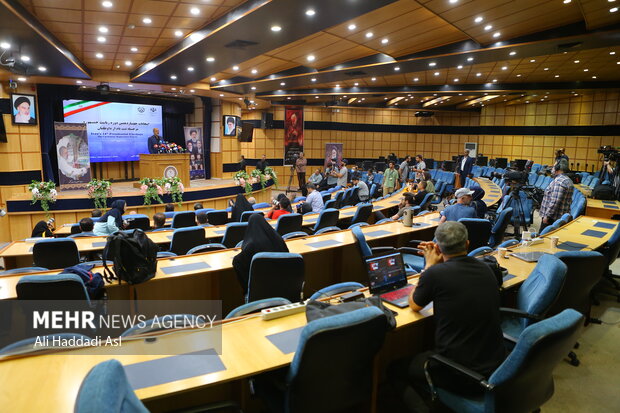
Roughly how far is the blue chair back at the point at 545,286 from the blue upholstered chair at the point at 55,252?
4.50 m

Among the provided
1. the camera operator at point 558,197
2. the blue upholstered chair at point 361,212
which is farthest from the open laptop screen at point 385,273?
the camera operator at point 558,197

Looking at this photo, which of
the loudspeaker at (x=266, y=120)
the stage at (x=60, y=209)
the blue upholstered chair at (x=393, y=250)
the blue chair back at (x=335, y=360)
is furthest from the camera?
the loudspeaker at (x=266, y=120)

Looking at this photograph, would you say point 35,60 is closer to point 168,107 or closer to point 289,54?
point 289,54

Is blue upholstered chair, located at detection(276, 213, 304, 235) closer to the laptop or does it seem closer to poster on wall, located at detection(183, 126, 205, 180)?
the laptop

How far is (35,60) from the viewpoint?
8383mm

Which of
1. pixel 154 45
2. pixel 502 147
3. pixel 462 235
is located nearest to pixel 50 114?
pixel 154 45

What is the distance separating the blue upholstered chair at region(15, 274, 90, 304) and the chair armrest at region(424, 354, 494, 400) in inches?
98.6

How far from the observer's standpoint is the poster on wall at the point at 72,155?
1116 cm

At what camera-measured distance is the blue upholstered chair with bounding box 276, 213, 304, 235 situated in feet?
17.9

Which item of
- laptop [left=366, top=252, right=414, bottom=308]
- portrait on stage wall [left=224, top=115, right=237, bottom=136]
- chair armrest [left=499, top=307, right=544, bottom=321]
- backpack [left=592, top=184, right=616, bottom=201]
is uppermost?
portrait on stage wall [left=224, top=115, right=237, bottom=136]

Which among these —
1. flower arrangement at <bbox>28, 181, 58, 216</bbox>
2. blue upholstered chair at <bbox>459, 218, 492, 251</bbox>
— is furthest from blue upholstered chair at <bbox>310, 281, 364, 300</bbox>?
flower arrangement at <bbox>28, 181, 58, 216</bbox>

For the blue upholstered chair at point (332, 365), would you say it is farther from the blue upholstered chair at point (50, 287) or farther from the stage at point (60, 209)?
the stage at point (60, 209)

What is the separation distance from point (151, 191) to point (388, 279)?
8.65 meters

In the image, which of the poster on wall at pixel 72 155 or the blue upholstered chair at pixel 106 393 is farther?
the poster on wall at pixel 72 155
